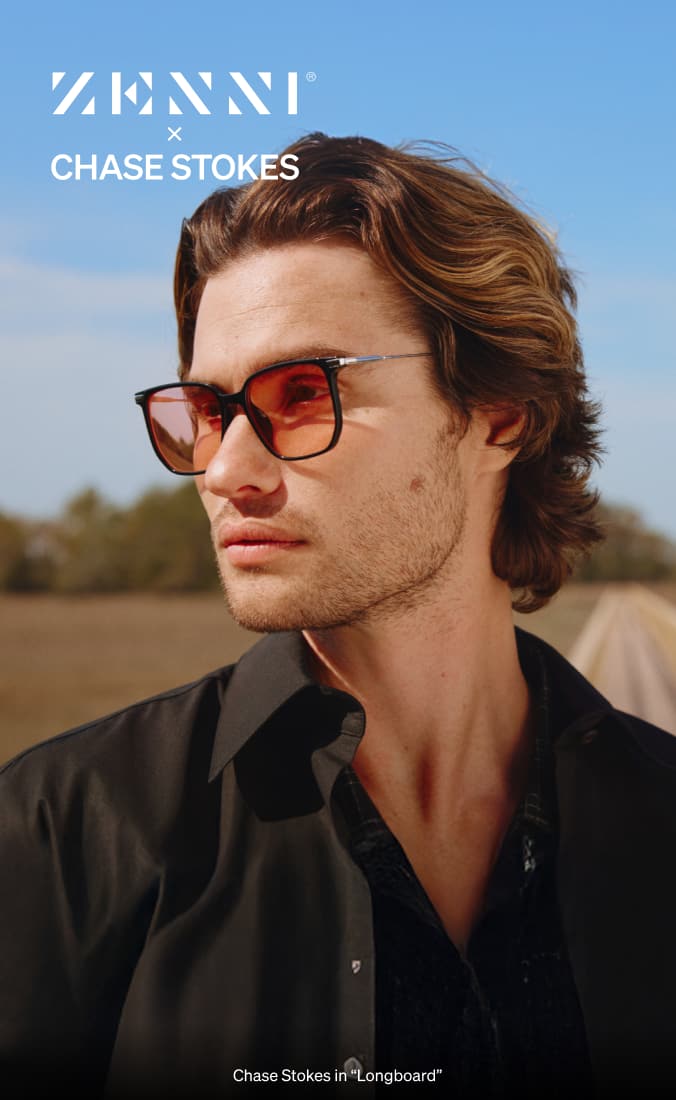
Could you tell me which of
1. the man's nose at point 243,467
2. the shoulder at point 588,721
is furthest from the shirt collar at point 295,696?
the man's nose at point 243,467

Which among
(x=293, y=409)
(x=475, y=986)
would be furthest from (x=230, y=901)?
(x=293, y=409)

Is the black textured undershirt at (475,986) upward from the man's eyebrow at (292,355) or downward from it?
downward

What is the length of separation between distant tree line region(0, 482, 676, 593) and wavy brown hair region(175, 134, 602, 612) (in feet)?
181

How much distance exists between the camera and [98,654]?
86.8 feet

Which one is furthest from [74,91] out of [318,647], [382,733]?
[382,733]

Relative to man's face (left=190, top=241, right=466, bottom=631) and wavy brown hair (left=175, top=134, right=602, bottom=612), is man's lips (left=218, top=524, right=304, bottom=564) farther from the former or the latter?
wavy brown hair (left=175, top=134, right=602, bottom=612)

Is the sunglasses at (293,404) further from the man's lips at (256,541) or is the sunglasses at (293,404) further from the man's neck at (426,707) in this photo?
the man's neck at (426,707)

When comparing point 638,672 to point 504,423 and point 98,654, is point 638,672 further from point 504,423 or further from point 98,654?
point 98,654

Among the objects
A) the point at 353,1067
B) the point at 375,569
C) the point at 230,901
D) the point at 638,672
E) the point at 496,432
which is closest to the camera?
the point at 353,1067

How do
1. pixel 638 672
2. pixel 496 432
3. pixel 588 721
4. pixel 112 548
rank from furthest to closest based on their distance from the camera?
pixel 112 548 < pixel 638 672 < pixel 496 432 < pixel 588 721

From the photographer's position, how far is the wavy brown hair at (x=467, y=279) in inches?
93.2

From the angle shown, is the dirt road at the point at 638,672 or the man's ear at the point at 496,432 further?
the dirt road at the point at 638,672

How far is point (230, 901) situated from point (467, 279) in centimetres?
157

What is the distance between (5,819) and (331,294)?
1.33 metres
